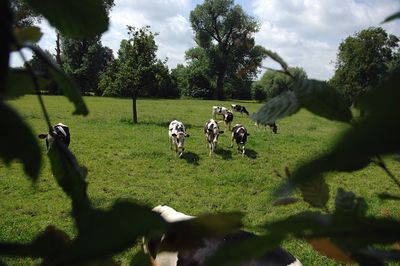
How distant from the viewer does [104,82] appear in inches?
728

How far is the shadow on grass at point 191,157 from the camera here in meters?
9.80

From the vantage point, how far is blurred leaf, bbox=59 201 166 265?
0.78 feet

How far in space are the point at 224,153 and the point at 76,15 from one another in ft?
34.5

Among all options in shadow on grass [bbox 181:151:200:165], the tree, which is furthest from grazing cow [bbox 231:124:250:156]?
the tree

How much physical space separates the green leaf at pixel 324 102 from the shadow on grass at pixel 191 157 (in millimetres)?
9237

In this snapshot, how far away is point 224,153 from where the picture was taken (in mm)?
10836

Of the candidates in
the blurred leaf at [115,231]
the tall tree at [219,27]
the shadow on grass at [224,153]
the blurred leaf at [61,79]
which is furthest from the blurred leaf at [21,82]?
the tall tree at [219,27]

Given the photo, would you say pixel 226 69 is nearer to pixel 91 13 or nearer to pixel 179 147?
pixel 179 147

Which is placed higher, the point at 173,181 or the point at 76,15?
the point at 76,15

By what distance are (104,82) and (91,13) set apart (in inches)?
737

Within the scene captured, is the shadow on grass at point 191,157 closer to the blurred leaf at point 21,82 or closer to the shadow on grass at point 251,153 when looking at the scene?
the shadow on grass at point 251,153

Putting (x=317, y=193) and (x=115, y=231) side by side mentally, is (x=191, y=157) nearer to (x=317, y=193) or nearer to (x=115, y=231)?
(x=317, y=193)

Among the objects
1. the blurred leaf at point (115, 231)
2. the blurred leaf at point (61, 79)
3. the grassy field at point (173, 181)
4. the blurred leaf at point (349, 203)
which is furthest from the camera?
the grassy field at point (173, 181)

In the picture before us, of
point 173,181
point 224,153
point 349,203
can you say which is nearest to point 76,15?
point 349,203
